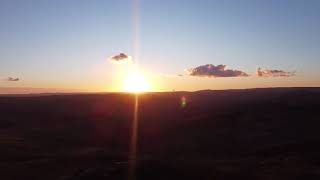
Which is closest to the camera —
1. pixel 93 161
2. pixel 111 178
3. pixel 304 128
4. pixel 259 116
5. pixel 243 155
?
pixel 111 178

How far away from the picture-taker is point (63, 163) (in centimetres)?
2855

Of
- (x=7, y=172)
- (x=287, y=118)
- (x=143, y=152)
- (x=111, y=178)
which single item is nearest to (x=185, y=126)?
(x=287, y=118)

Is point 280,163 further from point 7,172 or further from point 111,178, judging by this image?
point 7,172

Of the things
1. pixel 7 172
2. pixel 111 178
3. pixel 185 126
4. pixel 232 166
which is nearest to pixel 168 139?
pixel 185 126

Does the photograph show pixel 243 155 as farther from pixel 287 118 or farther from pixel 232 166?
pixel 287 118

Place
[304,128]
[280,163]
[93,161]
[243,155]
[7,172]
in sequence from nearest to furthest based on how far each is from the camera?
1. [7,172]
2. [280,163]
3. [93,161]
4. [243,155]
5. [304,128]

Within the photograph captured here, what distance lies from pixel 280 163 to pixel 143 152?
34.2 feet

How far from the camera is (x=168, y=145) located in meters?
37.8

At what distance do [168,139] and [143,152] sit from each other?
289 inches

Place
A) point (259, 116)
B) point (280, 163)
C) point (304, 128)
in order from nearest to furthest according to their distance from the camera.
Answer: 1. point (280, 163)
2. point (304, 128)
3. point (259, 116)

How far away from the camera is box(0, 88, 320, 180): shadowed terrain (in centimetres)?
2288

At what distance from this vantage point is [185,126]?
1874 inches

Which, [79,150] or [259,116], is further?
[259,116]

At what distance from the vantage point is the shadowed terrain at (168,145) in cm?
2288
